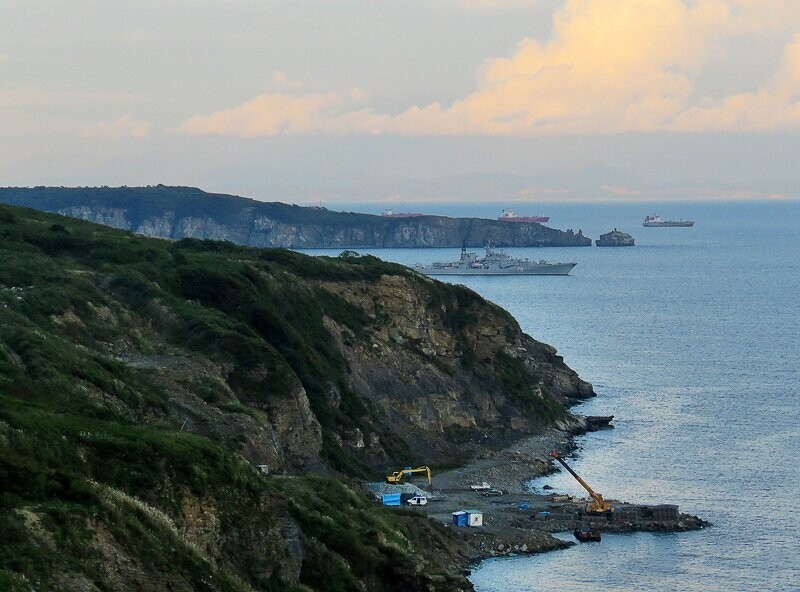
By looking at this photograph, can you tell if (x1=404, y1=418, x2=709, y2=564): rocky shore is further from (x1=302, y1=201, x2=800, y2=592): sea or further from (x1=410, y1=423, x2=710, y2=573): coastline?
(x1=302, y1=201, x2=800, y2=592): sea

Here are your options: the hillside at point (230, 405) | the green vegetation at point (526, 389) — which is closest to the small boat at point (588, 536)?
the hillside at point (230, 405)

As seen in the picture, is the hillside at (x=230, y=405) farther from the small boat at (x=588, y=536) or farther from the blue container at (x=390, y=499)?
the small boat at (x=588, y=536)

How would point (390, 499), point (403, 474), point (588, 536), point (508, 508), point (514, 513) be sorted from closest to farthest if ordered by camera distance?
point (588, 536) < point (390, 499) < point (514, 513) < point (508, 508) < point (403, 474)

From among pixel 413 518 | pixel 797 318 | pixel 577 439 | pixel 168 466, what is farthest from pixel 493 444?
pixel 797 318

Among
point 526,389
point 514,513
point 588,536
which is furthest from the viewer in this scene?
point 526,389

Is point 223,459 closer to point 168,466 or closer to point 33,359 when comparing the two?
point 168,466

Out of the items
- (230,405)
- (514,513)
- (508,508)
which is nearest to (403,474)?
(508,508)

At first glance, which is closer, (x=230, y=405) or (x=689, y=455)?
(x=230, y=405)

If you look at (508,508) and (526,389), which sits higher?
(526,389)

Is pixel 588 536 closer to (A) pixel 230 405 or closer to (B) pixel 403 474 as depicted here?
(B) pixel 403 474
